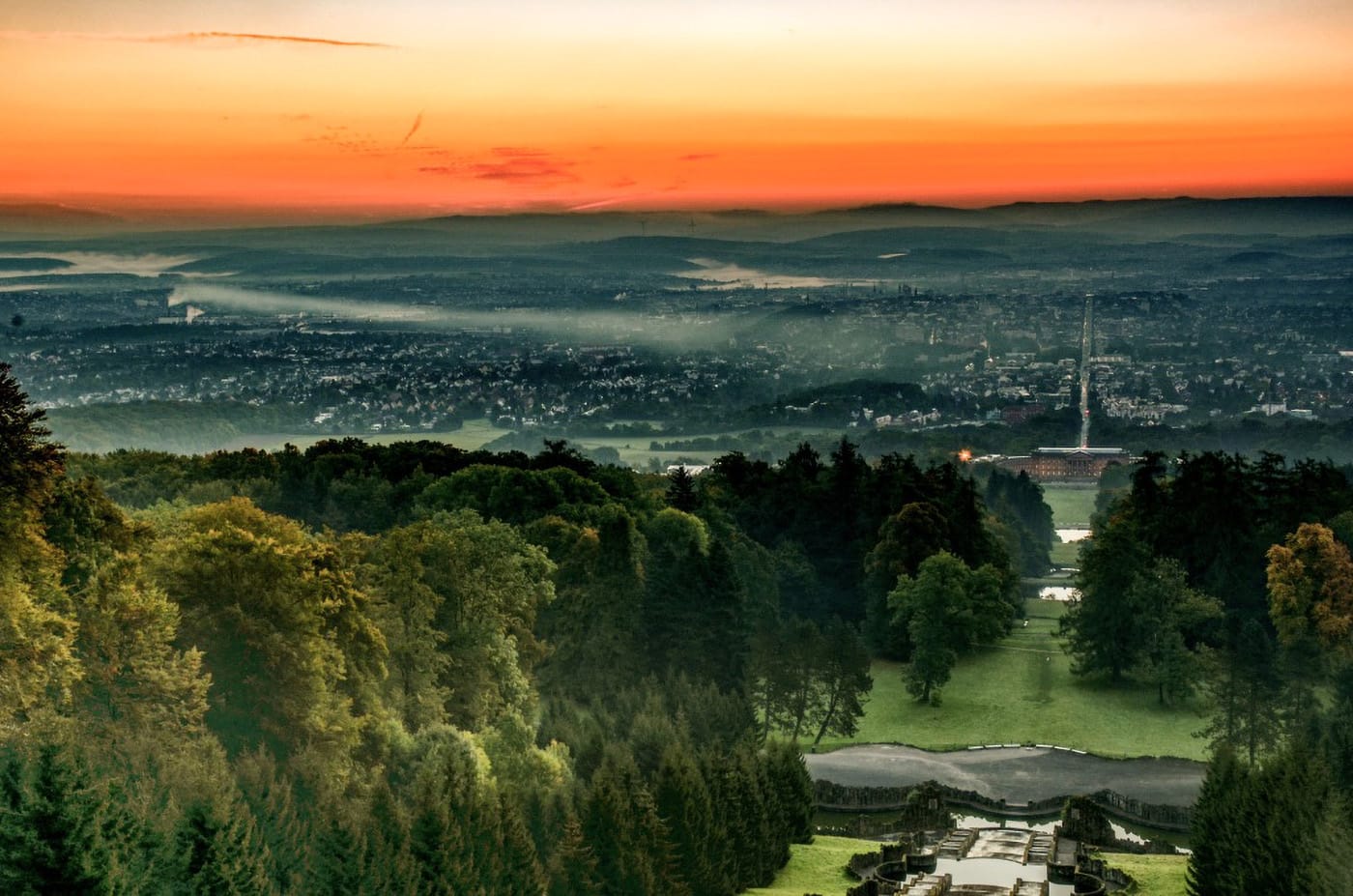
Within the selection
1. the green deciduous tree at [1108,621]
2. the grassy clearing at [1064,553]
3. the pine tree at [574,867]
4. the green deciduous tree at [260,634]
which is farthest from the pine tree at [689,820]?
the grassy clearing at [1064,553]

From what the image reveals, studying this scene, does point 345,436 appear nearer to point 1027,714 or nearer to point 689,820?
point 1027,714

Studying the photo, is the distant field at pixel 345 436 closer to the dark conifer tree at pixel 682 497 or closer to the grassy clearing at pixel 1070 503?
the grassy clearing at pixel 1070 503

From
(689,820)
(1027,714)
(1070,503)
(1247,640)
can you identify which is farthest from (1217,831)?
(1070,503)

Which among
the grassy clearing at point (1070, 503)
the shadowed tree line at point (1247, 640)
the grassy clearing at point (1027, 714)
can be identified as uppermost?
the shadowed tree line at point (1247, 640)

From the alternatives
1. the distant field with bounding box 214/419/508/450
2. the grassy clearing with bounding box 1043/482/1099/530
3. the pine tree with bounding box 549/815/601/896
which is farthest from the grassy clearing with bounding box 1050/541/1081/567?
the pine tree with bounding box 549/815/601/896

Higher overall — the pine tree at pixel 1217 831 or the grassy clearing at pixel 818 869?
the pine tree at pixel 1217 831

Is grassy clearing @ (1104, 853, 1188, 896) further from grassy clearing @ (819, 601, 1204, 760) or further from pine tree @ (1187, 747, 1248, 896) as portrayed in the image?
grassy clearing @ (819, 601, 1204, 760)

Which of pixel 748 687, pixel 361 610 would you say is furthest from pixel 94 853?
pixel 748 687

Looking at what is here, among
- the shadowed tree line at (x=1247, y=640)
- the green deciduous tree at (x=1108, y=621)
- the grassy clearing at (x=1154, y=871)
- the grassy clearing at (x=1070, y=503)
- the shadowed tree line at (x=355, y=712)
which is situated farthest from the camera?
the grassy clearing at (x=1070, y=503)

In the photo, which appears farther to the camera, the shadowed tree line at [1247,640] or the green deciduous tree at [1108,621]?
the green deciduous tree at [1108,621]
